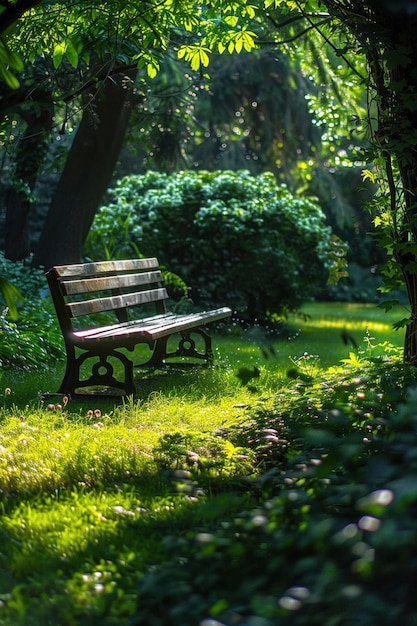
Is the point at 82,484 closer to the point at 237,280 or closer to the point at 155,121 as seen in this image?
the point at 237,280

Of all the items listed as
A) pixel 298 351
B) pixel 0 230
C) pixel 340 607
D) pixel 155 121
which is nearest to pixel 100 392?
pixel 298 351

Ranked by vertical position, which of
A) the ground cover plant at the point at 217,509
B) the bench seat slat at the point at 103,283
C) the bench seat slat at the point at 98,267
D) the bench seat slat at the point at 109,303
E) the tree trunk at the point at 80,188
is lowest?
the ground cover plant at the point at 217,509

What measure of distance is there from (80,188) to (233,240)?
213cm

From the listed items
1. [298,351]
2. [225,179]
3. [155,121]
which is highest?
[155,121]

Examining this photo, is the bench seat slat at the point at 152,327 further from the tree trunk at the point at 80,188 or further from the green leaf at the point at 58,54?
the tree trunk at the point at 80,188

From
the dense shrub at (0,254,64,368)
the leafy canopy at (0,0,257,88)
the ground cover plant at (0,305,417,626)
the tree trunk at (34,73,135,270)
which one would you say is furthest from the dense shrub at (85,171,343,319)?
the ground cover plant at (0,305,417,626)

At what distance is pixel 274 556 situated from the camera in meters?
2.80

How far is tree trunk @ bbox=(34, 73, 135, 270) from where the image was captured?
1224 cm

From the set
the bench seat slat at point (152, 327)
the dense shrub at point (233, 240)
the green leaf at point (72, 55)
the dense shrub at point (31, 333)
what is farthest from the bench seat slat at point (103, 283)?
the dense shrub at point (233, 240)

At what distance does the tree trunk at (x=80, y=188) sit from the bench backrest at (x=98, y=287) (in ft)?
11.1

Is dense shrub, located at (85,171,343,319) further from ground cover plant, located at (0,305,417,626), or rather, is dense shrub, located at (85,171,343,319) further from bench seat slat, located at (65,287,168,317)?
ground cover plant, located at (0,305,417,626)

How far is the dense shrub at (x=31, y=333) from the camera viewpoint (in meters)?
8.31

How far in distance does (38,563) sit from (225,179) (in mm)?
10269

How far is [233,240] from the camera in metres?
12.6
